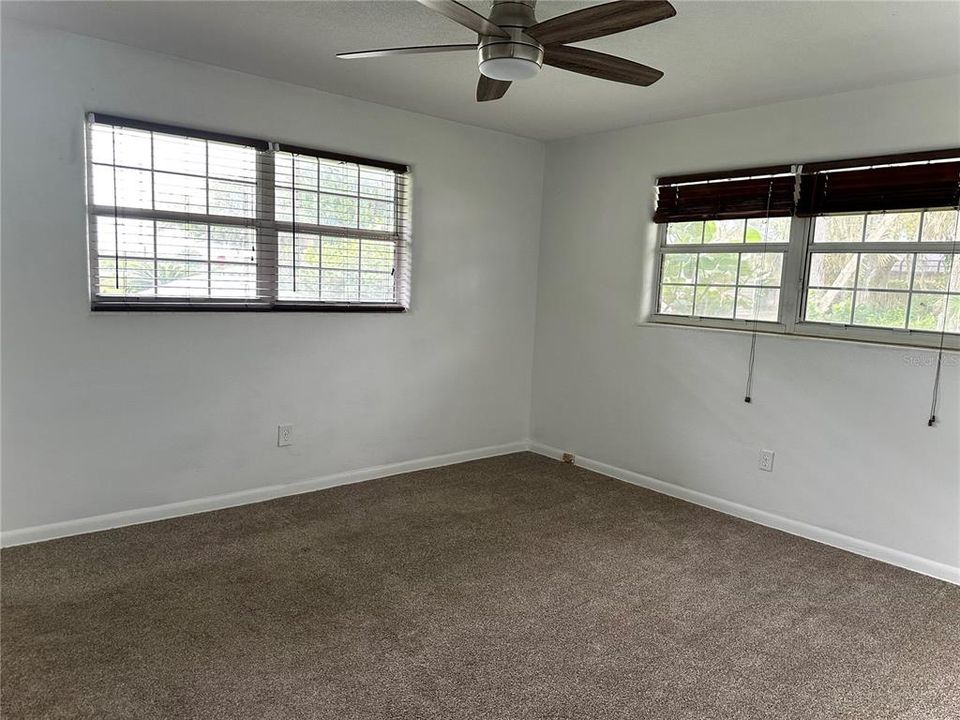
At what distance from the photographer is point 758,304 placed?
3.85 m

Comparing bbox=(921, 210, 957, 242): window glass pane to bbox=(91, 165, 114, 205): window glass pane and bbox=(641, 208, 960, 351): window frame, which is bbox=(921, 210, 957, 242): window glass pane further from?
bbox=(91, 165, 114, 205): window glass pane

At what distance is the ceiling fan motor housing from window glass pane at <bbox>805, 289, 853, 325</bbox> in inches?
89.9

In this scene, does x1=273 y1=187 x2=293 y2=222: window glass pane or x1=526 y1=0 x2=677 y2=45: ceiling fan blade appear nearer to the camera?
x1=526 y1=0 x2=677 y2=45: ceiling fan blade

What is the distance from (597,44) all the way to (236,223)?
2088mm

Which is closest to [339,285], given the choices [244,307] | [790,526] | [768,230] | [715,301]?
[244,307]

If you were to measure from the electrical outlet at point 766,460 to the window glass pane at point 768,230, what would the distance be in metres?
1.23

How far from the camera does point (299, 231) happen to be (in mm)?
3789

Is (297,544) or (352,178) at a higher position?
(352,178)

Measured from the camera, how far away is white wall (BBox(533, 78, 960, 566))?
322 cm

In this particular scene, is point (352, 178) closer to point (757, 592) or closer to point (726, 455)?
point (726, 455)

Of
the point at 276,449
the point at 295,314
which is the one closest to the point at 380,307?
the point at 295,314

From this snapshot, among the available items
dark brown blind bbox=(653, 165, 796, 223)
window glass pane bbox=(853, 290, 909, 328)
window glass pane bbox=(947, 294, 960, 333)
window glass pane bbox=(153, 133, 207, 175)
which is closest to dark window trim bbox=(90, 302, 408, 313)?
window glass pane bbox=(153, 133, 207, 175)

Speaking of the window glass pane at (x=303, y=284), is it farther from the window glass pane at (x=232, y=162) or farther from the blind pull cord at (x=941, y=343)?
the blind pull cord at (x=941, y=343)

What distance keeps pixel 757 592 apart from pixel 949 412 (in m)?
1.31
